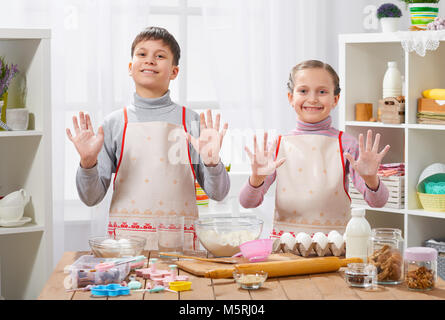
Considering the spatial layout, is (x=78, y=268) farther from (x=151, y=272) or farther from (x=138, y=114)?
(x=138, y=114)

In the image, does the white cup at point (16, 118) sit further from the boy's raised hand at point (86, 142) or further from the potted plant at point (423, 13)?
the potted plant at point (423, 13)

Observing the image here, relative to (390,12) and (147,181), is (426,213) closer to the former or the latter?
(390,12)

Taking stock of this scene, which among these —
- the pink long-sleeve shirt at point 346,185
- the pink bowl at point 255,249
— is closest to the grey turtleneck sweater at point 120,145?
the pink long-sleeve shirt at point 346,185

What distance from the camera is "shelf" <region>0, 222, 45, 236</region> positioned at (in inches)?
99.7

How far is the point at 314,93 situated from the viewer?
2.08 metres

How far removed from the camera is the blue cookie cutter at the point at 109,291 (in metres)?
1.45

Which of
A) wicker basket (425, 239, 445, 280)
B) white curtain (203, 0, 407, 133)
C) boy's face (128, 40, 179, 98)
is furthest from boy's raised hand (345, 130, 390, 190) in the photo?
white curtain (203, 0, 407, 133)

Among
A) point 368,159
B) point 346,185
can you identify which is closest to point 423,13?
point 346,185

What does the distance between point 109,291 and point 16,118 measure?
130 centimetres

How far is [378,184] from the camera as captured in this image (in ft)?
6.49

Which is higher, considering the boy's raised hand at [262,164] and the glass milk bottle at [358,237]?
the boy's raised hand at [262,164]

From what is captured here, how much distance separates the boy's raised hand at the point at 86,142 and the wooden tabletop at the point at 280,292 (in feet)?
1.63
